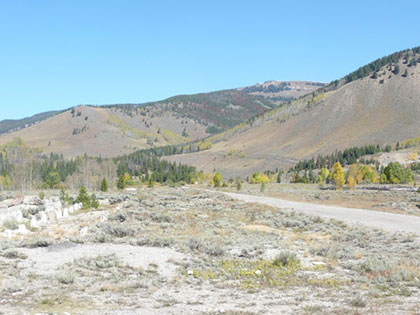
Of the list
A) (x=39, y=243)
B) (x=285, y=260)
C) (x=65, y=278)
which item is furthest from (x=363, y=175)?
(x=65, y=278)

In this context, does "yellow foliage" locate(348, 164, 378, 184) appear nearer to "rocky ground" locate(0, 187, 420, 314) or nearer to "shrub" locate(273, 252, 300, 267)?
"rocky ground" locate(0, 187, 420, 314)

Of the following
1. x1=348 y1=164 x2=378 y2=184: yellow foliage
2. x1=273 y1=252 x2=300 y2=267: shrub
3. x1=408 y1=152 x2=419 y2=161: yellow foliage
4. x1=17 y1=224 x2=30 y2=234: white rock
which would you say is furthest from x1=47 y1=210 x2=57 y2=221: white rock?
x1=408 y1=152 x2=419 y2=161: yellow foliage

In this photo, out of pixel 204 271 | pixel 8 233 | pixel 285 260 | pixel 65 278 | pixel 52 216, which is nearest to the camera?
pixel 65 278

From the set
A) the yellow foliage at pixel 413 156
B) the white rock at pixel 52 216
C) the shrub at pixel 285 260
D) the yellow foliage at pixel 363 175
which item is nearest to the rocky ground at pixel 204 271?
the shrub at pixel 285 260

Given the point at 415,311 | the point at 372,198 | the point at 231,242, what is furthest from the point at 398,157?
the point at 415,311

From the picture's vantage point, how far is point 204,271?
17.5 meters

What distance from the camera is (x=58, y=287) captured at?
14.6 meters

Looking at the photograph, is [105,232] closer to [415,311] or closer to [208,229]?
[208,229]

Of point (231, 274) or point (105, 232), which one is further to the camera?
point (105, 232)

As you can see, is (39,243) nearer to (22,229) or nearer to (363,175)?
(22,229)

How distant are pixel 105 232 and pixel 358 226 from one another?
19.1 metres

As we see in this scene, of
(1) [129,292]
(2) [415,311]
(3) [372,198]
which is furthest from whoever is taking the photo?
(3) [372,198]

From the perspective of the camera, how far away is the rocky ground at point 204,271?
12.6 metres

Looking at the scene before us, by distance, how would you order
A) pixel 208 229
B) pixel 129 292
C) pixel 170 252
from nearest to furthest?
pixel 129 292 < pixel 170 252 < pixel 208 229
